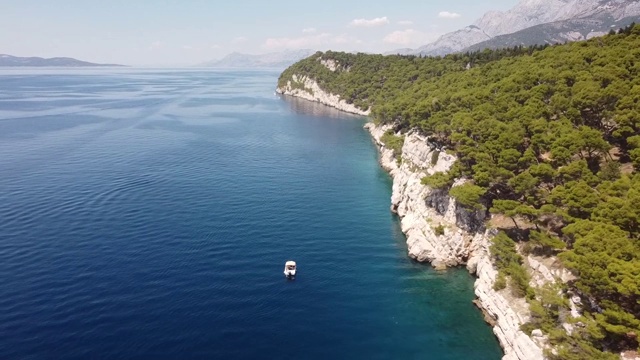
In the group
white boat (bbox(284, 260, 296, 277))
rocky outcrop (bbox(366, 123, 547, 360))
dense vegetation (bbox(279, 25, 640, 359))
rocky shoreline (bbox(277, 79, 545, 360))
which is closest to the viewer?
dense vegetation (bbox(279, 25, 640, 359))

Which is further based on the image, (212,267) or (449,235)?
(449,235)

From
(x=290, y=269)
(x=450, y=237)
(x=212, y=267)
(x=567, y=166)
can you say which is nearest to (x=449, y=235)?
(x=450, y=237)

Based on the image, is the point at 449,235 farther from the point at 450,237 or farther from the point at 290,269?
the point at 290,269

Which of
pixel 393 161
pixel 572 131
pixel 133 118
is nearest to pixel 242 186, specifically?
pixel 393 161

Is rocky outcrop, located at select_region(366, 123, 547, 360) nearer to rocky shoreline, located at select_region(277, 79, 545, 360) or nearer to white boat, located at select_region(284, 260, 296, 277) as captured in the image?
rocky shoreline, located at select_region(277, 79, 545, 360)

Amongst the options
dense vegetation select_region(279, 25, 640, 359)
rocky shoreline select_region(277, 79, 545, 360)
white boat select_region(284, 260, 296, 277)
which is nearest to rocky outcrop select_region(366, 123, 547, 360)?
rocky shoreline select_region(277, 79, 545, 360)

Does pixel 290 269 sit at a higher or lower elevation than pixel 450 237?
lower

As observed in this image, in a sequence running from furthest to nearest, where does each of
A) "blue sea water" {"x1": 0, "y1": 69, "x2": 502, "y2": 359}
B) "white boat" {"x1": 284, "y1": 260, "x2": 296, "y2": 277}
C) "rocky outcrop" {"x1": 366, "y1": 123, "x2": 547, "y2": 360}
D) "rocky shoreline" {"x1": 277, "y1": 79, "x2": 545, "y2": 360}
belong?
"white boat" {"x1": 284, "y1": 260, "x2": 296, "y2": 277} → "blue sea water" {"x1": 0, "y1": 69, "x2": 502, "y2": 359} → "rocky outcrop" {"x1": 366, "y1": 123, "x2": 547, "y2": 360} → "rocky shoreline" {"x1": 277, "y1": 79, "x2": 545, "y2": 360}

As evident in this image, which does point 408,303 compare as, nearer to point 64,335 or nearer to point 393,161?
point 64,335
